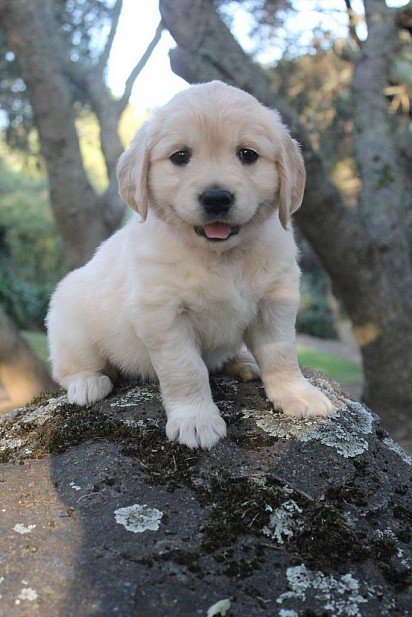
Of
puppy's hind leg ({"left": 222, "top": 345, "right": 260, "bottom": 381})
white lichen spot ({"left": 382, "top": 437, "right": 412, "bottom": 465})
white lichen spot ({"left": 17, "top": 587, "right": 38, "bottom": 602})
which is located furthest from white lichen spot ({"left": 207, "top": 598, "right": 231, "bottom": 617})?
puppy's hind leg ({"left": 222, "top": 345, "right": 260, "bottom": 381})

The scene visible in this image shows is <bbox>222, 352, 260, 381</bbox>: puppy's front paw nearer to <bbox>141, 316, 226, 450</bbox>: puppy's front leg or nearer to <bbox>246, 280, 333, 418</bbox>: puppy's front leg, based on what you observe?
<bbox>246, 280, 333, 418</bbox>: puppy's front leg

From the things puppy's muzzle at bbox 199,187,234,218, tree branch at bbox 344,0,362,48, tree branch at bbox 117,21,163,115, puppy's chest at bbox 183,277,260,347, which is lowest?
puppy's chest at bbox 183,277,260,347

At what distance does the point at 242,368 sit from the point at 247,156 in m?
1.39

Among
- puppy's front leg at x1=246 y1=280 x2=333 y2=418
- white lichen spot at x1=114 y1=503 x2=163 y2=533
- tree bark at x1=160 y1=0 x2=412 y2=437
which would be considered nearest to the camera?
white lichen spot at x1=114 y1=503 x2=163 y2=533

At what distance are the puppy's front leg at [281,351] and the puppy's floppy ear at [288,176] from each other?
0.41 meters

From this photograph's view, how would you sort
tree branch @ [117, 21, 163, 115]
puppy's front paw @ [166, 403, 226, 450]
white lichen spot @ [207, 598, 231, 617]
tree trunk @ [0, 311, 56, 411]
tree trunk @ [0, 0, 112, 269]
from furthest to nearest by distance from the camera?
tree branch @ [117, 21, 163, 115] → tree trunk @ [0, 0, 112, 269] → tree trunk @ [0, 311, 56, 411] → puppy's front paw @ [166, 403, 226, 450] → white lichen spot @ [207, 598, 231, 617]

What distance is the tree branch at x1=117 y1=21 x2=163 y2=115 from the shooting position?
32.8ft

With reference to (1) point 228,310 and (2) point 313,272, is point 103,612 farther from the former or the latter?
(2) point 313,272

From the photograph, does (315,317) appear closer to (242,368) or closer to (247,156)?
(242,368)

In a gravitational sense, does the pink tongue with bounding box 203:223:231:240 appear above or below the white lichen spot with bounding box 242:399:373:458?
above

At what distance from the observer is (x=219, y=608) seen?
1.98 meters

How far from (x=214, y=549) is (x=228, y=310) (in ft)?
4.18

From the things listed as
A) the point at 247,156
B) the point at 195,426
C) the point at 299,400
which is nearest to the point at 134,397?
the point at 195,426

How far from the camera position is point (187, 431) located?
9.69 feet
